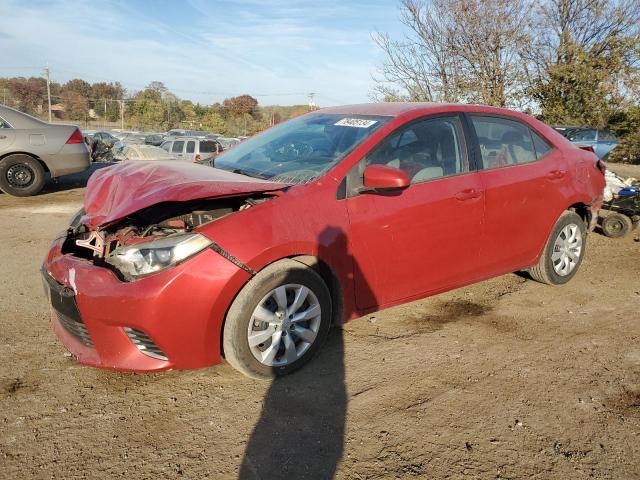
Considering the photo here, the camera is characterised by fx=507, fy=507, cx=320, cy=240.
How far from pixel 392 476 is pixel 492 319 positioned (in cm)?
209

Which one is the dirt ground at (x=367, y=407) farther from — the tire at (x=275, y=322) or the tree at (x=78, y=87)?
the tree at (x=78, y=87)

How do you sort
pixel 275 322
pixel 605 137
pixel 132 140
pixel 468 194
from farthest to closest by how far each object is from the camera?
pixel 132 140 < pixel 605 137 < pixel 468 194 < pixel 275 322

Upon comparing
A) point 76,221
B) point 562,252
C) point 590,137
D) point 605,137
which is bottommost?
point 562,252

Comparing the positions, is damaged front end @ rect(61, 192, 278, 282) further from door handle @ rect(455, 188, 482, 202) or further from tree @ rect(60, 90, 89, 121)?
tree @ rect(60, 90, 89, 121)

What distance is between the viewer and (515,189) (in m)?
4.00

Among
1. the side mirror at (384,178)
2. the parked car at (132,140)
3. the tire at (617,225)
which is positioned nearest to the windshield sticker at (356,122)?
the side mirror at (384,178)

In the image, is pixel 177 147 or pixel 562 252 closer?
pixel 562 252

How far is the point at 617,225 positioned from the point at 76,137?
901 centimetres

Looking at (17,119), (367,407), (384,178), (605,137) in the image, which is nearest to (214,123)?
(605,137)

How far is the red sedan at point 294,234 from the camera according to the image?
2.71 metres

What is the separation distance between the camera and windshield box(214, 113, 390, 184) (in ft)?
11.1

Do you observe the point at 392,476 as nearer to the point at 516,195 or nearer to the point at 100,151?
the point at 516,195

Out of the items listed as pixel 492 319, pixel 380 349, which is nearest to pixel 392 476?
pixel 380 349

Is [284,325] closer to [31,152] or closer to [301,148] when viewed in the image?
[301,148]
